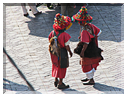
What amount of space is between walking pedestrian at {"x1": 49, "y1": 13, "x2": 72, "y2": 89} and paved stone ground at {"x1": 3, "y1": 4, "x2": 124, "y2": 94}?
1.21 feet

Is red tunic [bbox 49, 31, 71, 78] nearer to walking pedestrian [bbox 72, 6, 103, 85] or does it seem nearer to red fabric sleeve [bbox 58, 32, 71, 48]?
red fabric sleeve [bbox 58, 32, 71, 48]

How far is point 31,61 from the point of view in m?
7.24

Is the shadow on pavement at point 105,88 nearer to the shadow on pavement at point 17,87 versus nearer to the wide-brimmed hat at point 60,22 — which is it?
the shadow on pavement at point 17,87

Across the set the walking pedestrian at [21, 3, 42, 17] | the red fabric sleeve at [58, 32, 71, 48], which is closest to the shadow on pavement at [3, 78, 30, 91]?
the red fabric sleeve at [58, 32, 71, 48]

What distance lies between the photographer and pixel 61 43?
566 cm

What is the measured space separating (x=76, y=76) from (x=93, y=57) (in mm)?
933

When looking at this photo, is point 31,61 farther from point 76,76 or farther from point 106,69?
point 106,69

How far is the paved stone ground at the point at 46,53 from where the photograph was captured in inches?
245

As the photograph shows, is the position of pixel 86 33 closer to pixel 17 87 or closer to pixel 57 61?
pixel 57 61

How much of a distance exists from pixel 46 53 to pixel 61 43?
1980 millimetres

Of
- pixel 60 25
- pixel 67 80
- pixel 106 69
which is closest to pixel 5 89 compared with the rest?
pixel 67 80

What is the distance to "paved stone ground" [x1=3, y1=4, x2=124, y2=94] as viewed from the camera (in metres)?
6.23

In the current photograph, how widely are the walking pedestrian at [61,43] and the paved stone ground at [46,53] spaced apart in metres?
0.37

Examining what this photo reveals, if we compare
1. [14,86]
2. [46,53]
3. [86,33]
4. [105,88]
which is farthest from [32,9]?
[105,88]
